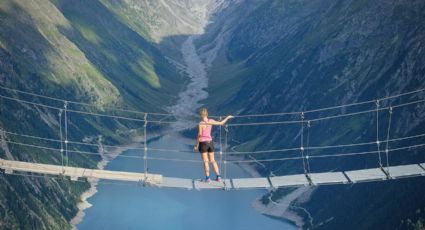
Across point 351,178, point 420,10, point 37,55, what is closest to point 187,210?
point 420,10

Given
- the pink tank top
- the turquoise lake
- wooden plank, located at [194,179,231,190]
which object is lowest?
wooden plank, located at [194,179,231,190]

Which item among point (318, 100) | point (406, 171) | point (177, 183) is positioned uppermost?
point (318, 100)

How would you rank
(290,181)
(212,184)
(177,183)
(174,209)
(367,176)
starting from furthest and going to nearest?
(174,209) < (367,176) < (290,181) < (212,184) < (177,183)

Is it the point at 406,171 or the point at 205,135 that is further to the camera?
the point at 406,171

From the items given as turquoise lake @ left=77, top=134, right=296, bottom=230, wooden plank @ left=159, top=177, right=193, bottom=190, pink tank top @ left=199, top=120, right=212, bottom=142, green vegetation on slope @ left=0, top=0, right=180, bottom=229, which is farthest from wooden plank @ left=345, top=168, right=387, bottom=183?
turquoise lake @ left=77, top=134, right=296, bottom=230

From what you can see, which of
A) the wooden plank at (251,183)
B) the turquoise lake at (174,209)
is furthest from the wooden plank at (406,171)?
the turquoise lake at (174,209)

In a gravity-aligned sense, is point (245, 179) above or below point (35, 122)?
below

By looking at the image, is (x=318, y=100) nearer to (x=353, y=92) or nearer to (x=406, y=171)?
(x=353, y=92)

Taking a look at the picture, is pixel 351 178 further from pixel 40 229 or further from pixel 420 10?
pixel 420 10

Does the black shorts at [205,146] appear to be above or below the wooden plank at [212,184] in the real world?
above

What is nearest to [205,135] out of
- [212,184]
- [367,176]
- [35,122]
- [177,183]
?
[212,184]

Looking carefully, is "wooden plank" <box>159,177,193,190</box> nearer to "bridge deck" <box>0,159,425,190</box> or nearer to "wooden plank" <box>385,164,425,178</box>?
"bridge deck" <box>0,159,425,190</box>

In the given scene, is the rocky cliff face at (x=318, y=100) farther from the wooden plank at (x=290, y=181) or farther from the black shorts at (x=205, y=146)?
the black shorts at (x=205, y=146)
